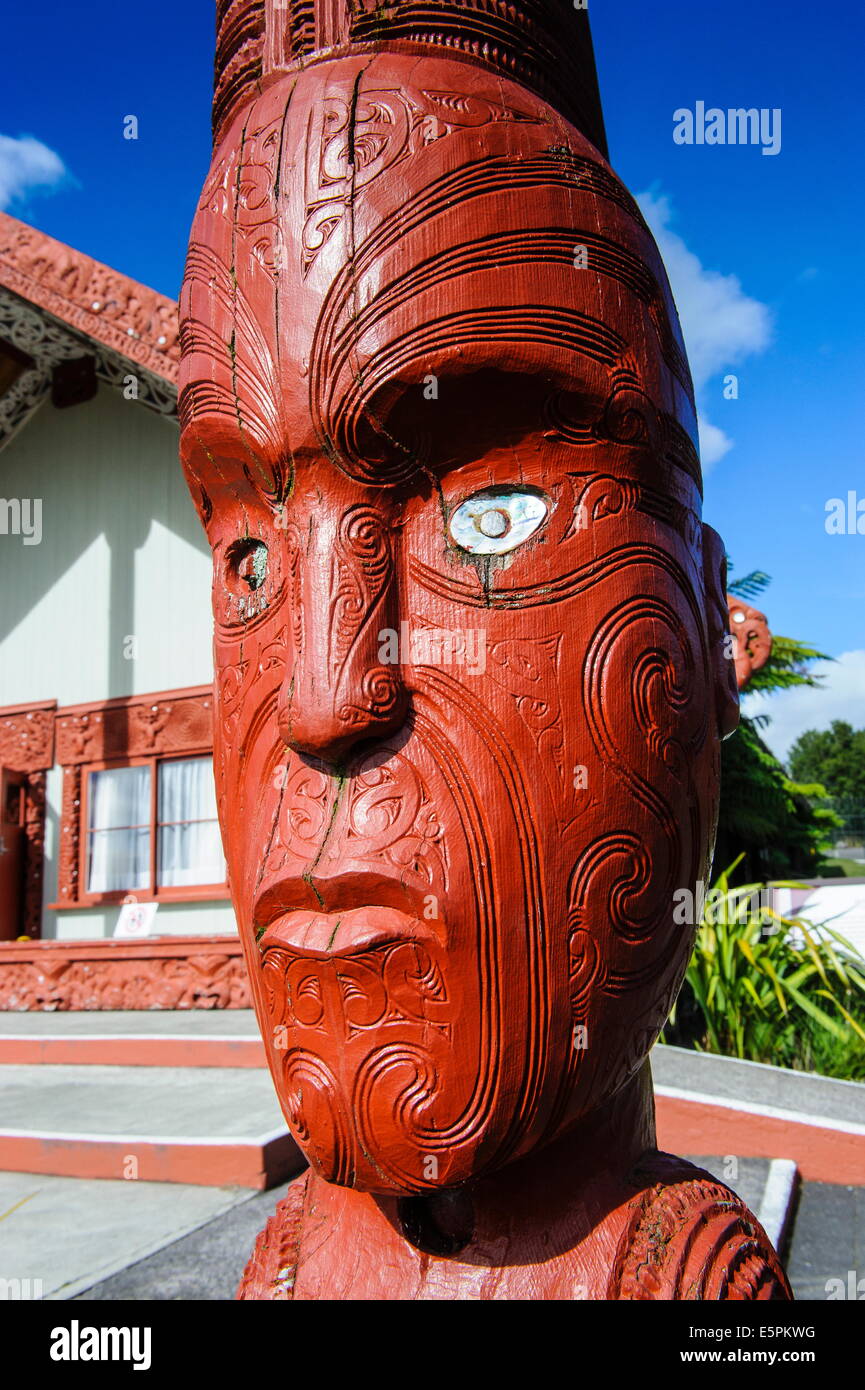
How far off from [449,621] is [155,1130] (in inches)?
123

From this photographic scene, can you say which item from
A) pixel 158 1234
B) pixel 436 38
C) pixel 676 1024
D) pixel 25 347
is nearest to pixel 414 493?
pixel 436 38

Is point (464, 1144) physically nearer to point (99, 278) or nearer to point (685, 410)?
point (685, 410)

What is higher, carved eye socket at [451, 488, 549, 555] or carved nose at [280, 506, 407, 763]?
carved eye socket at [451, 488, 549, 555]

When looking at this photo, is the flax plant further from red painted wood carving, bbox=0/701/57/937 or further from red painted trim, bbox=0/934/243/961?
red painted wood carving, bbox=0/701/57/937

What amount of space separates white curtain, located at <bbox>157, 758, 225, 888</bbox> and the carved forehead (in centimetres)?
687

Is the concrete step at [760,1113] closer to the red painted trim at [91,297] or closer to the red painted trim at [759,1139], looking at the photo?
the red painted trim at [759,1139]

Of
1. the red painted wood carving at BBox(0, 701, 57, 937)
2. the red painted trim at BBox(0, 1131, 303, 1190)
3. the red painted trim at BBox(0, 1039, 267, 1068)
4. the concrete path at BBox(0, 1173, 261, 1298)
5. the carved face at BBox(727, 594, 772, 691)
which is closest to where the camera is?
the carved face at BBox(727, 594, 772, 691)

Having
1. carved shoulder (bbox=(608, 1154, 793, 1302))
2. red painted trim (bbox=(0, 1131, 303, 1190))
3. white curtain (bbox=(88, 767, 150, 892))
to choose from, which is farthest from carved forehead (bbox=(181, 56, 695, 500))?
white curtain (bbox=(88, 767, 150, 892))

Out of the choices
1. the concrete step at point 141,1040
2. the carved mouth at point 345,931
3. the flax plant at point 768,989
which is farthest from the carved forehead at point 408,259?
the concrete step at point 141,1040

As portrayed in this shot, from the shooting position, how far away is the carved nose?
1.08 metres

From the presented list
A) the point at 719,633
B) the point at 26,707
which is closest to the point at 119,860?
the point at 26,707

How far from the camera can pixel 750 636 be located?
1919mm

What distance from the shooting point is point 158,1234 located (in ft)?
8.95

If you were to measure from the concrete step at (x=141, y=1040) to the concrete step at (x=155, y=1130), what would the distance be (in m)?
0.17
